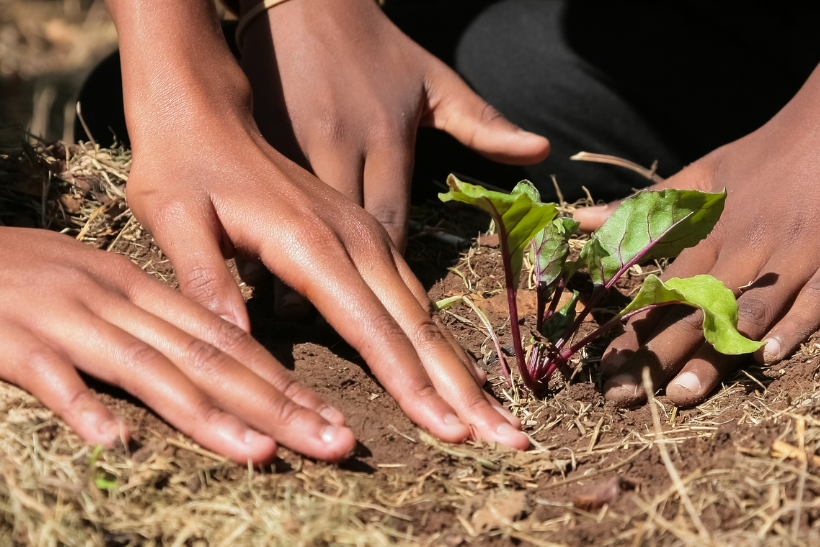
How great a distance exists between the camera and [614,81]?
9.93ft

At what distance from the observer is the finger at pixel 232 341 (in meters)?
1.44

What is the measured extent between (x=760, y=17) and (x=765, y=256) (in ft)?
4.85

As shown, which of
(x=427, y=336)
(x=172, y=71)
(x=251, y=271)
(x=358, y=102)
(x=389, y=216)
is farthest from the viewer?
(x=358, y=102)

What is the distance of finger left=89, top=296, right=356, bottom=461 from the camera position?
53.3 inches

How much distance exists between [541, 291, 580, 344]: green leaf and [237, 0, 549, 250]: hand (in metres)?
0.61

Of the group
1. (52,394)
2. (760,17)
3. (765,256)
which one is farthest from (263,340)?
(760,17)

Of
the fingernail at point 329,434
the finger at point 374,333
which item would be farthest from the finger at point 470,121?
the fingernail at point 329,434

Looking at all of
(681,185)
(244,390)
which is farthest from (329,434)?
(681,185)

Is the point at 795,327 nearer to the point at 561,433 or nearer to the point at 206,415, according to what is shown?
the point at 561,433

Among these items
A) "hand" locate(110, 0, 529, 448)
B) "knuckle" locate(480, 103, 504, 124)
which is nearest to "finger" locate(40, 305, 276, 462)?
"hand" locate(110, 0, 529, 448)

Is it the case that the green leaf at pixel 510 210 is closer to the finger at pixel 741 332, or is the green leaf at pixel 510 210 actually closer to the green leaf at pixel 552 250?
the green leaf at pixel 552 250

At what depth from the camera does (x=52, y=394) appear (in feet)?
4.45

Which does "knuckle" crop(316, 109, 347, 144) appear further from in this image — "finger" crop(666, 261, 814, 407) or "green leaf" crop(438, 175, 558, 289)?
"finger" crop(666, 261, 814, 407)

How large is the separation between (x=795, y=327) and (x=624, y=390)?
0.51 metres
